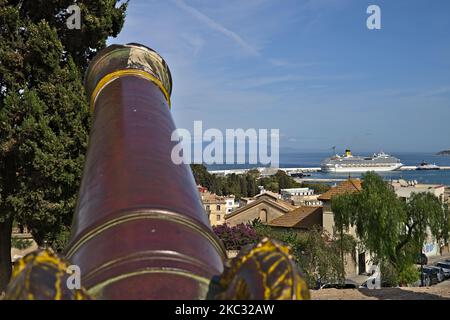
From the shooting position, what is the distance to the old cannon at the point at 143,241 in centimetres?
169

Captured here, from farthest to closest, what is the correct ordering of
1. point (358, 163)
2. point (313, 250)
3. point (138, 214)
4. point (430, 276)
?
point (358, 163) < point (430, 276) < point (313, 250) < point (138, 214)

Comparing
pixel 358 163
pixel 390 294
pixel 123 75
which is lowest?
pixel 390 294

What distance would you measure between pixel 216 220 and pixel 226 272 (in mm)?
52179

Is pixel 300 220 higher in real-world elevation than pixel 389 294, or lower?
higher

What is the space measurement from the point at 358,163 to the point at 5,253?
392ft

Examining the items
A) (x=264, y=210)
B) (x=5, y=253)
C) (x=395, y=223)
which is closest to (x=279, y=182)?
(x=264, y=210)

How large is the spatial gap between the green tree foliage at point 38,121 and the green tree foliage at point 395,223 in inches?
622

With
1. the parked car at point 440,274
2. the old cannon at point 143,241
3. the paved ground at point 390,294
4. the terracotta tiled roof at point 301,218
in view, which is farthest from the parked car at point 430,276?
the old cannon at point 143,241

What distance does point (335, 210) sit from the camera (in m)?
27.4

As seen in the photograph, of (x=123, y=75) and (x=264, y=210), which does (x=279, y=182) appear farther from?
(x=123, y=75)

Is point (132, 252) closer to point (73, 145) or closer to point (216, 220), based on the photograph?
point (73, 145)

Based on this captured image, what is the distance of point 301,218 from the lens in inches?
1590

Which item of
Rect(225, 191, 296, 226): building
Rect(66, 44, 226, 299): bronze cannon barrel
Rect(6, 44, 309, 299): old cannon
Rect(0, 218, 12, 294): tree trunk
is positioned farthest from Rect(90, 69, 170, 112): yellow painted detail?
Rect(225, 191, 296, 226): building
